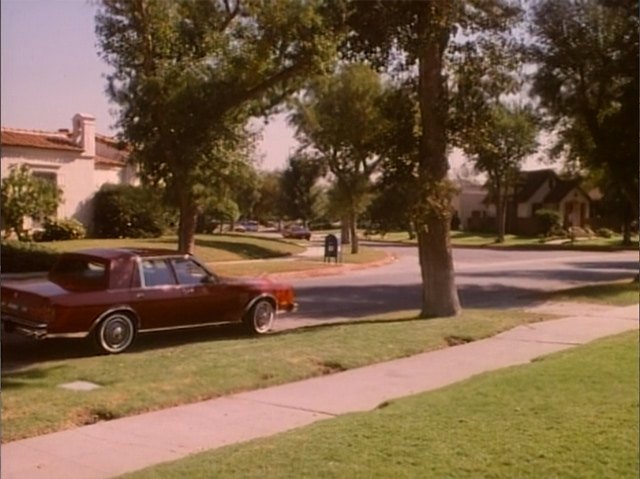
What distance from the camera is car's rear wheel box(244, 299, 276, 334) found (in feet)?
26.2

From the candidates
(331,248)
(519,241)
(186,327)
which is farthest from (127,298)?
(519,241)

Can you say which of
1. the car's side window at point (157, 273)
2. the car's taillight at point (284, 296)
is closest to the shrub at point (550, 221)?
the car's taillight at point (284, 296)

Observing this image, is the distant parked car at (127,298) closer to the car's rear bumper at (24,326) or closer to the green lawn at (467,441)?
the car's rear bumper at (24,326)

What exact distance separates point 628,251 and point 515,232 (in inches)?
38.9

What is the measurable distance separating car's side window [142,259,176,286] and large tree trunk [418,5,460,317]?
364cm

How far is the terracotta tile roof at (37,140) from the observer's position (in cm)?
290

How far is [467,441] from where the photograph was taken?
5.45m

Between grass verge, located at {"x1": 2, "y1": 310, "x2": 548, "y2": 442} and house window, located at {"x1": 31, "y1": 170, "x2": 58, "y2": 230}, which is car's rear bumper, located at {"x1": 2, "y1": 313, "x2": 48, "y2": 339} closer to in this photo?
grass verge, located at {"x1": 2, "y1": 310, "x2": 548, "y2": 442}

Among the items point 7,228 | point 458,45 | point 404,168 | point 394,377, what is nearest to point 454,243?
point 404,168

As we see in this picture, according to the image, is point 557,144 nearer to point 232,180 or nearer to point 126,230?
point 232,180

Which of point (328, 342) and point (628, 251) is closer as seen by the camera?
point (628, 251)

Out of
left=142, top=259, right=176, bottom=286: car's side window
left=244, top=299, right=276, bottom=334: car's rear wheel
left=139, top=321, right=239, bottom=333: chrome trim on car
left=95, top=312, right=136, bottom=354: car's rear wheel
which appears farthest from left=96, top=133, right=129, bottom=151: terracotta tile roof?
left=244, top=299, right=276, bottom=334: car's rear wheel

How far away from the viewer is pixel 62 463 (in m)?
4.83

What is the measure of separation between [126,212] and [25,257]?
0.57 meters
